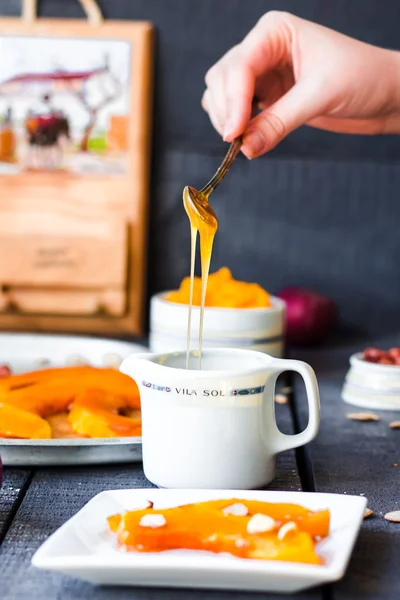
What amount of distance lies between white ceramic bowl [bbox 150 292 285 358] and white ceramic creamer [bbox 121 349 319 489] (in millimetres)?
479

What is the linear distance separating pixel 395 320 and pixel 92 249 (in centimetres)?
67

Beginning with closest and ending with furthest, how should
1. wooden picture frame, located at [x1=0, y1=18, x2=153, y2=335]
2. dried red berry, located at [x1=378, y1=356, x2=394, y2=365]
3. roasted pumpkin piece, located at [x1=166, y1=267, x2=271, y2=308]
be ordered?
dried red berry, located at [x1=378, y1=356, x2=394, y2=365] < roasted pumpkin piece, located at [x1=166, y1=267, x2=271, y2=308] < wooden picture frame, located at [x1=0, y1=18, x2=153, y2=335]

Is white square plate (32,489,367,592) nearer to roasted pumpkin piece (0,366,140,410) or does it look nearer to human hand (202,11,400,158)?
roasted pumpkin piece (0,366,140,410)

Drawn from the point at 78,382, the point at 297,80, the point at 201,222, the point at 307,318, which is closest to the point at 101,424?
the point at 78,382

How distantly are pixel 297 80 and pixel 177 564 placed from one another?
86 cm

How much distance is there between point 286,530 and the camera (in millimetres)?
645

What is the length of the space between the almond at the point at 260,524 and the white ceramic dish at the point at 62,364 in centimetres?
23

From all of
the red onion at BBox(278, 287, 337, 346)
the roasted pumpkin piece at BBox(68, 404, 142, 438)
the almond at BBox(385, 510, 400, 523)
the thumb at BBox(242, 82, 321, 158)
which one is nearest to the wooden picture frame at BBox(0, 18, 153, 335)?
the red onion at BBox(278, 287, 337, 346)

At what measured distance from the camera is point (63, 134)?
1.82 metres

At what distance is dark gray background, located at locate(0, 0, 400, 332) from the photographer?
1818 mm

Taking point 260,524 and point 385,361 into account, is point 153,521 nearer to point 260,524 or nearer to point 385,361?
point 260,524

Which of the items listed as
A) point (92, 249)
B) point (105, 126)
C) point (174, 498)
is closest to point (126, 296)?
point (92, 249)

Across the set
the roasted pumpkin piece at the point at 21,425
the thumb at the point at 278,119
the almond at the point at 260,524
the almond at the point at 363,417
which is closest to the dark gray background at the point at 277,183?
the thumb at the point at 278,119

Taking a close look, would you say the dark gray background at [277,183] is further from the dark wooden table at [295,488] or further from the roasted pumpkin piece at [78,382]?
the roasted pumpkin piece at [78,382]
